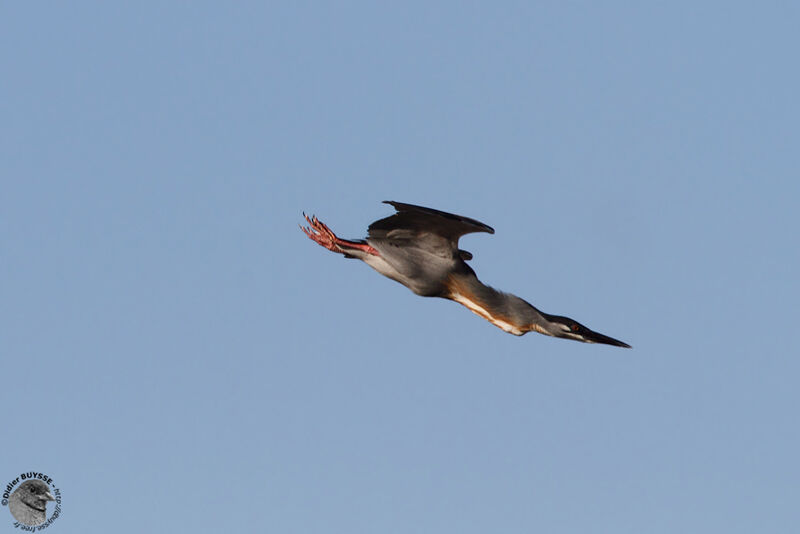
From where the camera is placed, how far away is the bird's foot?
2081 centimetres

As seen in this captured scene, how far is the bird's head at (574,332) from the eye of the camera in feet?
66.9

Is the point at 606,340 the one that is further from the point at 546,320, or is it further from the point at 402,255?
the point at 402,255

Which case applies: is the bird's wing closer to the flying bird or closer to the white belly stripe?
the white belly stripe

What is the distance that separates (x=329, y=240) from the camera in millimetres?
21281

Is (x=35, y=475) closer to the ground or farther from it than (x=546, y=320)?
closer to the ground

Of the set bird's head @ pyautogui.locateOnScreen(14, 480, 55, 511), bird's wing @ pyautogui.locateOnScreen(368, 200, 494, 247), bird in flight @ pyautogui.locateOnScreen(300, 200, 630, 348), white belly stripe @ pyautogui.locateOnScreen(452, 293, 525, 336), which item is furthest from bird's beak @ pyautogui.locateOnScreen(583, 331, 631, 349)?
bird's head @ pyautogui.locateOnScreen(14, 480, 55, 511)

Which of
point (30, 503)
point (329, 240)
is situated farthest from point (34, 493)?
point (329, 240)

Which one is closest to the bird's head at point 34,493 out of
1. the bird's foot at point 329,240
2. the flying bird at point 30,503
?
the flying bird at point 30,503

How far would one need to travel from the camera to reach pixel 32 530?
2286 cm

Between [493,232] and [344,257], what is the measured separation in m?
3.09

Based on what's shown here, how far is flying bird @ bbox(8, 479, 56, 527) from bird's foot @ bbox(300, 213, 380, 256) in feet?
23.1

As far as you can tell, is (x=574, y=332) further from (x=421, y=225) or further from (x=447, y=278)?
(x=421, y=225)

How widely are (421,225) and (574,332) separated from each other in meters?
3.09

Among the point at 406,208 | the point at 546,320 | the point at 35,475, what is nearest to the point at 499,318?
the point at 546,320
